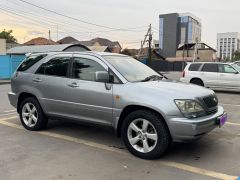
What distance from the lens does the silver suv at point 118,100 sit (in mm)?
4809

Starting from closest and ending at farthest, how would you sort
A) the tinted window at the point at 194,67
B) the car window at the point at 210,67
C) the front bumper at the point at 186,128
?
the front bumper at the point at 186,128, the car window at the point at 210,67, the tinted window at the point at 194,67

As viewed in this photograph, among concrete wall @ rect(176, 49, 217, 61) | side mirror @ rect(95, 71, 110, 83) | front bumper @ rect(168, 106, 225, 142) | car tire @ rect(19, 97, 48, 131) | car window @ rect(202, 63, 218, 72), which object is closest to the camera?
front bumper @ rect(168, 106, 225, 142)

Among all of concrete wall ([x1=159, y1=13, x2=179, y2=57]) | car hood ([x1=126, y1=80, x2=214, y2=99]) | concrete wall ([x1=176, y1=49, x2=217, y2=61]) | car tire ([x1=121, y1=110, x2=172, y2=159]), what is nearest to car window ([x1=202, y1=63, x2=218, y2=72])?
car hood ([x1=126, y1=80, x2=214, y2=99])

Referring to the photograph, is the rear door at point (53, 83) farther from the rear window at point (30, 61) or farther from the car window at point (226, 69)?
the car window at point (226, 69)

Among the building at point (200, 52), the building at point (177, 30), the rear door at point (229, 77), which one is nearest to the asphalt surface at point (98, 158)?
the rear door at point (229, 77)

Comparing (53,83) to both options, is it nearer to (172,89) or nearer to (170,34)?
(172,89)

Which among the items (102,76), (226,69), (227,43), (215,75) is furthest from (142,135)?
(227,43)

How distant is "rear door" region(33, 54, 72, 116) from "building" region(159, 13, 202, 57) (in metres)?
83.9

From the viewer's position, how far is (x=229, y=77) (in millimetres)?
15406

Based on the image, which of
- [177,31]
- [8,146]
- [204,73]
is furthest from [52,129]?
[177,31]

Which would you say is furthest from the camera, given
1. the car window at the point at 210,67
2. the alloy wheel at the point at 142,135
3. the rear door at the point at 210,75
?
the car window at the point at 210,67

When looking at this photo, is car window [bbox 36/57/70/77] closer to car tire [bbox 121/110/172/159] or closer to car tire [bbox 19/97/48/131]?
car tire [bbox 19/97/48/131]

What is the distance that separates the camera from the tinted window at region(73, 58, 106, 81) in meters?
5.78

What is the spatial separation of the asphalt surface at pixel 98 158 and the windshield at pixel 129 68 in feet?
4.18
